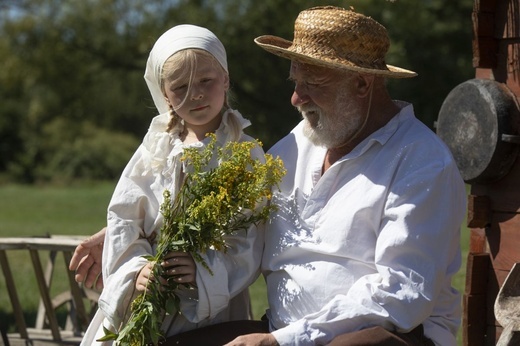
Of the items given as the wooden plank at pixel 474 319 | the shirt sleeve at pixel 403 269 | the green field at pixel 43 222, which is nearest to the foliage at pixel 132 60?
the green field at pixel 43 222

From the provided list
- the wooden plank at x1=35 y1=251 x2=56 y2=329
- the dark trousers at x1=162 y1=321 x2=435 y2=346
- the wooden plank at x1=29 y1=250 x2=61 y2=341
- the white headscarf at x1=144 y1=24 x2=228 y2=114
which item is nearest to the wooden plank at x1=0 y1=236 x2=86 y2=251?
the wooden plank at x1=29 y1=250 x2=61 y2=341

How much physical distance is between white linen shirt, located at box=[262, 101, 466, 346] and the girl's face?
42cm

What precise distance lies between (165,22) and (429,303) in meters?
24.7

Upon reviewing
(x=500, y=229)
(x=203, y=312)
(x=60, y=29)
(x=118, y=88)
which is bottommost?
(x=118, y=88)

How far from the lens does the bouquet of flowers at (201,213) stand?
3.69 metres

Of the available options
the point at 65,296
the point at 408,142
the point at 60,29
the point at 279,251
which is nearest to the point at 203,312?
the point at 279,251

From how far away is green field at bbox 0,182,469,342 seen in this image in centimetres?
905

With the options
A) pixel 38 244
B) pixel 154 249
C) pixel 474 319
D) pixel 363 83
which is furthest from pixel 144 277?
pixel 38 244

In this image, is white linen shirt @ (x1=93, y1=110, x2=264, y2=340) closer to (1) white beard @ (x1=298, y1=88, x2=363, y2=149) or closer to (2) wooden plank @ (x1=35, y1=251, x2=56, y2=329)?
(1) white beard @ (x1=298, y1=88, x2=363, y2=149)

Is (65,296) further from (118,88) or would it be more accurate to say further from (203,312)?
(118,88)

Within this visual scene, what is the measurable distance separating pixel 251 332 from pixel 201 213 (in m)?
0.54

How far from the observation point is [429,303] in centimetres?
353

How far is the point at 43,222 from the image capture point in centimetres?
1655

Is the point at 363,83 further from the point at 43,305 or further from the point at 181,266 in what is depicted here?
the point at 43,305
